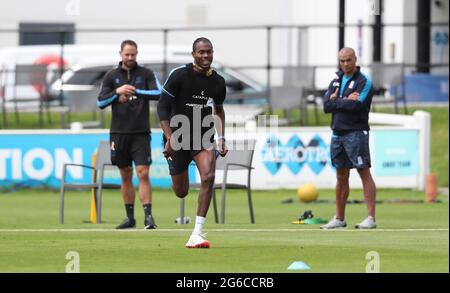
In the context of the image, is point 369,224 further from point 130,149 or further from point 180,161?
point 180,161

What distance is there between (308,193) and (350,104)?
6.57m

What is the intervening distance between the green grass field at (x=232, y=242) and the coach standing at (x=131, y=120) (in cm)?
58

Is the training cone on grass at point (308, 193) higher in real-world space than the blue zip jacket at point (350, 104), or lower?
lower

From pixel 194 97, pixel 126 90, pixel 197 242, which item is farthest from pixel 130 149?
pixel 197 242

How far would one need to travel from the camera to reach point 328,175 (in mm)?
27453

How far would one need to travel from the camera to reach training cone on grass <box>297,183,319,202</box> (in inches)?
984

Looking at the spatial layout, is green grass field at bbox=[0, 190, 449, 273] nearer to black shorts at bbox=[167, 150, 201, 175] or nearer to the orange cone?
black shorts at bbox=[167, 150, 201, 175]

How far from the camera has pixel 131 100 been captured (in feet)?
61.9

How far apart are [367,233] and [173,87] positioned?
Result: 305 centimetres

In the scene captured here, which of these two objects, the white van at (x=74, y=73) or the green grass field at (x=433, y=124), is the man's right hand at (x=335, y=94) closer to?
the green grass field at (x=433, y=124)

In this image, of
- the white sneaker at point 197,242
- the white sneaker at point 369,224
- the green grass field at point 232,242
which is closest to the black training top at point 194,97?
the white sneaker at point 197,242

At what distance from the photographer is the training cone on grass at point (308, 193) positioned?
984 inches

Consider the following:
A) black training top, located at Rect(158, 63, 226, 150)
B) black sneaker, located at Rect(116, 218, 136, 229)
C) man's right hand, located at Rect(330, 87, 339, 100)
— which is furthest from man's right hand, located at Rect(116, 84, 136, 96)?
man's right hand, located at Rect(330, 87, 339, 100)
